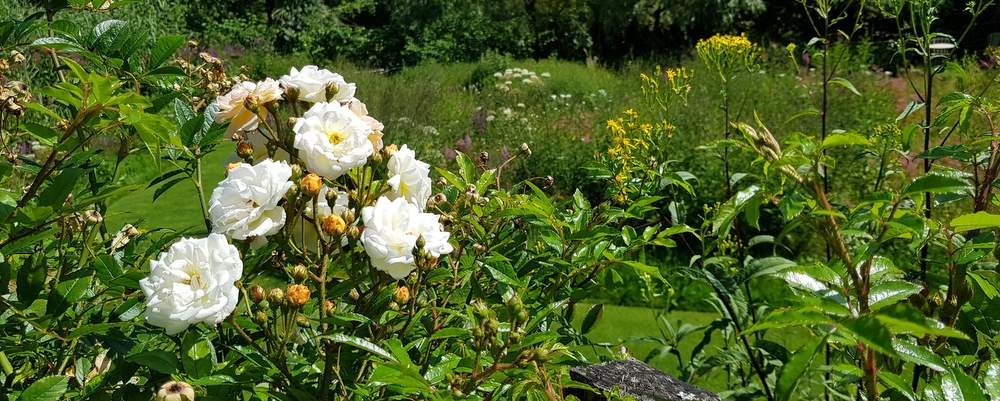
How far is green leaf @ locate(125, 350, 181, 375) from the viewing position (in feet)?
2.61

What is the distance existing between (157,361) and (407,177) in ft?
1.18

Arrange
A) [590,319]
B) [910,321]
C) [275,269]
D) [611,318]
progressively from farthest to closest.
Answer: [611,318], [590,319], [275,269], [910,321]

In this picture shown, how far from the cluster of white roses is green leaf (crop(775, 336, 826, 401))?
416 millimetres

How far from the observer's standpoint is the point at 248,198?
834 millimetres

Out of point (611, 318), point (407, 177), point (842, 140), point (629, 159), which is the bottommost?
point (611, 318)

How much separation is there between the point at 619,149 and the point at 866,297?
3.70 feet

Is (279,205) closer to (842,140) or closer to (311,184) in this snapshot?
(311,184)

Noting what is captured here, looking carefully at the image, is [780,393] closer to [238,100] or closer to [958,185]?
[958,185]

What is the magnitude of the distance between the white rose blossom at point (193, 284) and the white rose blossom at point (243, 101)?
0.25m

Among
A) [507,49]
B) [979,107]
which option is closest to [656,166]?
[979,107]

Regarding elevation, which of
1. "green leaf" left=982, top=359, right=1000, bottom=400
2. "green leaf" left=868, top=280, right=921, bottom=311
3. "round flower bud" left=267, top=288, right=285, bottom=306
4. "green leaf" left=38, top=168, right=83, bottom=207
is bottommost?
"round flower bud" left=267, top=288, right=285, bottom=306

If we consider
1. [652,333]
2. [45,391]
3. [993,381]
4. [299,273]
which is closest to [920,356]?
[993,381]

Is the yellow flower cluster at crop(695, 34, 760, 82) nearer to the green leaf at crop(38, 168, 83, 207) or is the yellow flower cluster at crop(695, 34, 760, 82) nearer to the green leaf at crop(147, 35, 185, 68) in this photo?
the green leaf at crop(147, 35, 185, 68)

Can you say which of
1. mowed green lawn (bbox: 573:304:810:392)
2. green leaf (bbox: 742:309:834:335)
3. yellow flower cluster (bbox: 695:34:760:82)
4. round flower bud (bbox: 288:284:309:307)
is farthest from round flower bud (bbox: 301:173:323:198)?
mowed green lawn (bbox: 573:304:810:392)
